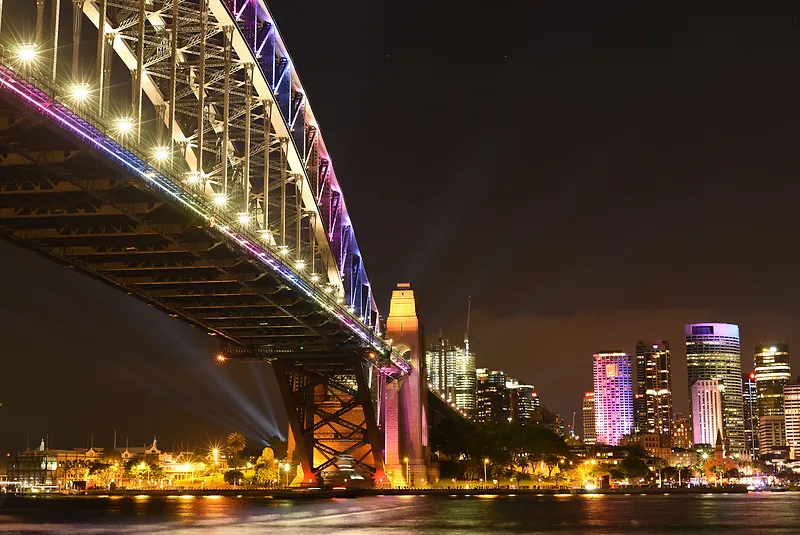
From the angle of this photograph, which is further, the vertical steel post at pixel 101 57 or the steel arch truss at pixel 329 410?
the steel arch truss at pixel 329 410

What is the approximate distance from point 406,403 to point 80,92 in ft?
264

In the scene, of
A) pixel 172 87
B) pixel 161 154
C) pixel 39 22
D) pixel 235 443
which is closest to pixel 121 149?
pixel 161 154

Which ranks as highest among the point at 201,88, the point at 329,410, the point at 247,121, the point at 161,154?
the point at 247,121

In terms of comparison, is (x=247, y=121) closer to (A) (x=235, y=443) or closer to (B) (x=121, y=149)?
(B) (x=121, y=149)

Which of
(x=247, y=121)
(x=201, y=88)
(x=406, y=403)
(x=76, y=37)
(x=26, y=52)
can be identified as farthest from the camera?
(x=406, y=403)

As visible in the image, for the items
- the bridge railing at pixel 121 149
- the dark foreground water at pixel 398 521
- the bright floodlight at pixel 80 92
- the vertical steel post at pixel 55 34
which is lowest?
the dark foreground water at pixel 398 521

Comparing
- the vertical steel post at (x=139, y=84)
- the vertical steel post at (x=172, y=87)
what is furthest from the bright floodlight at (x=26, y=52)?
the vertical steel post at (x=172, y=87)

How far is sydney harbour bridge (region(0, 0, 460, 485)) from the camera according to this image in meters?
36.0

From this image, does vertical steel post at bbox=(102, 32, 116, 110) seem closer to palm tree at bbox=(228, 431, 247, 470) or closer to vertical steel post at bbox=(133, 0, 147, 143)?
vertical steel post at bbox=(133, 0, 147, 143)

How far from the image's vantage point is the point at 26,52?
3133 cm

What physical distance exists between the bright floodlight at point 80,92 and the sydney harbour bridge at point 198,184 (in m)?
0.05

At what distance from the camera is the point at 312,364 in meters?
91.8

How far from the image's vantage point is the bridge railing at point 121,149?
31.4 meters

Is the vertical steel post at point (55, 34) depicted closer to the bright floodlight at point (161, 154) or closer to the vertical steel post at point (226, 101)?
the bright floodlight at point (161, 154)
